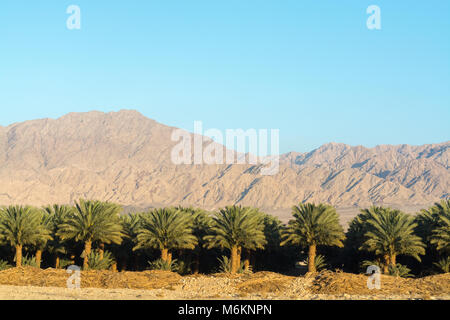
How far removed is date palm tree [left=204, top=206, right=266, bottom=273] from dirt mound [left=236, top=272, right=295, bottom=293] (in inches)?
256

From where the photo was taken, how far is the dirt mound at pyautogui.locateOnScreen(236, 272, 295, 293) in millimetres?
17411

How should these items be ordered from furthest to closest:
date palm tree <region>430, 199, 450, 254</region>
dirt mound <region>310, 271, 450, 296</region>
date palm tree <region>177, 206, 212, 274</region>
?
date palm tree <region>177, 206, 212, 274</region>, date palm tree <region>430, 199, 450, 254</region>, dirt mound <region>310, 271, 450, 296</region>

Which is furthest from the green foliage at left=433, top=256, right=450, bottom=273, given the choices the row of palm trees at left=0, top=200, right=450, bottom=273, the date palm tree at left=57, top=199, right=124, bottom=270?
the date palm tree at left=57, top=199, right=124, bottom=270

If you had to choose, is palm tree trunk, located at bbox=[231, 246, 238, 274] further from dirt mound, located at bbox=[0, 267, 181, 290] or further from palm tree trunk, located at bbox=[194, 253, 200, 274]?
dirt mound, located at bbox=[0, 267, 181, 290]

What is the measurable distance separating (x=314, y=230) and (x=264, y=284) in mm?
9220

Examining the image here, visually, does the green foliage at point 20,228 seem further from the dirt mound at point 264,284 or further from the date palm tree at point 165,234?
the dirt mound at point 264,284

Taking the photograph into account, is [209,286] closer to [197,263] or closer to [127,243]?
[197,263]

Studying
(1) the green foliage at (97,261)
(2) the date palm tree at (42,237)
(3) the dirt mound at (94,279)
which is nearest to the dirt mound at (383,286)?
(3) the dirt mound at (94,279)

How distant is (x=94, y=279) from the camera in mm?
19297

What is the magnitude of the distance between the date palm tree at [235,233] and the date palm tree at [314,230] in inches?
70.5

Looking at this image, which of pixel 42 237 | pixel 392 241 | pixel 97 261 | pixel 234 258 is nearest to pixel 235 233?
pixel 234 258

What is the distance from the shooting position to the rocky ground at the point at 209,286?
49.8ft
